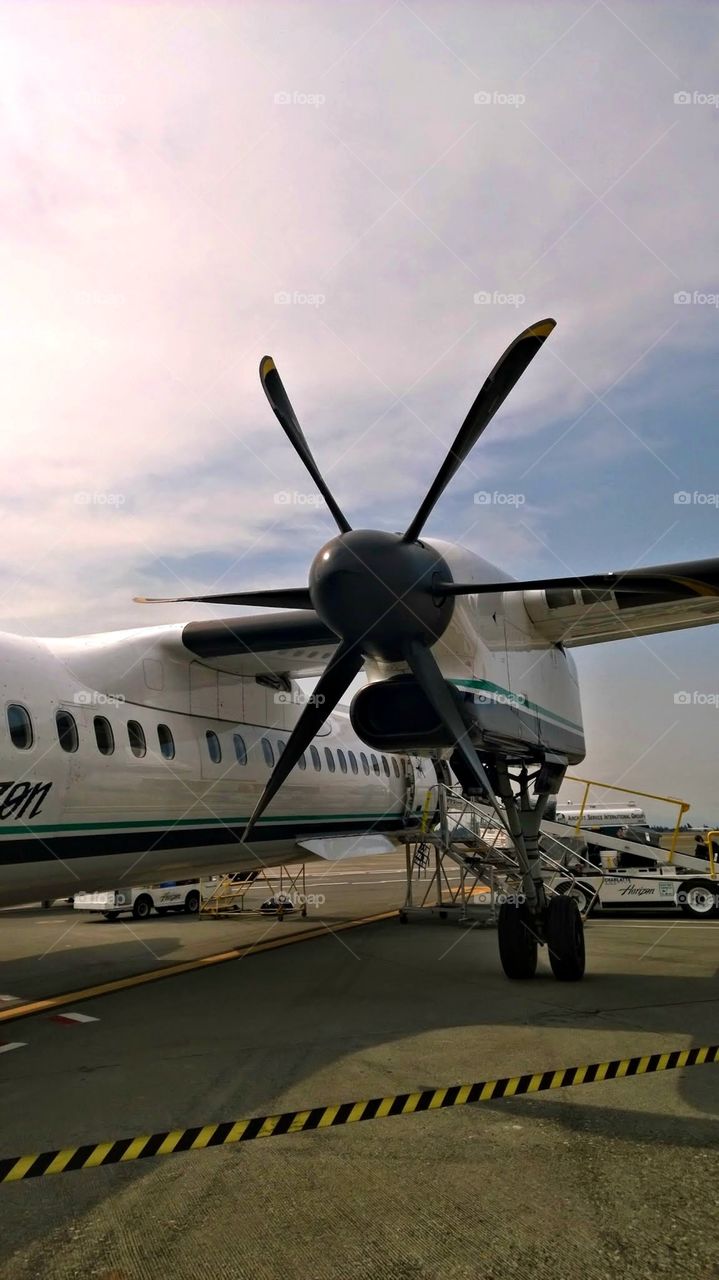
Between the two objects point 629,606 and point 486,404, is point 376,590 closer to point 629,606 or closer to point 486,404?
point 486,404

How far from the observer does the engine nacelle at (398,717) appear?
30.0ft

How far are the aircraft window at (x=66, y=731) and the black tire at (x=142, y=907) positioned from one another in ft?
37.4

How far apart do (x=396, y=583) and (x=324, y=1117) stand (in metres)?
4.57

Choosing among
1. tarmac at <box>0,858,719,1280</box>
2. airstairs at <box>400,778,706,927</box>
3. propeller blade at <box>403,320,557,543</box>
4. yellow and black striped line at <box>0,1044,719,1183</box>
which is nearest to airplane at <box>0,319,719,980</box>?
propeller blade at <box>403,320,557,543</box>

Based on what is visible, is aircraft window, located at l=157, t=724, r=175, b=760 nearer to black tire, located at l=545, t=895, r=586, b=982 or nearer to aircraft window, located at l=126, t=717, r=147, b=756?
aircraft window, located at l=126, t=717, r=147, b=756

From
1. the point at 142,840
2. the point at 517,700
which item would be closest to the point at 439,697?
the point at 517,700

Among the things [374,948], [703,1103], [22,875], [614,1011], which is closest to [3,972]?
[22,875]

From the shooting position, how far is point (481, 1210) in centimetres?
421

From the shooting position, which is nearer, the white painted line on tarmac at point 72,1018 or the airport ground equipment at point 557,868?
the white painted line on tarmac at point 72,1018

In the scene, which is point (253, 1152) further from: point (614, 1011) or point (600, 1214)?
point (614, 1011)

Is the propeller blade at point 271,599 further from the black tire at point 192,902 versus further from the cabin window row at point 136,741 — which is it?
the black tire at point 192,902

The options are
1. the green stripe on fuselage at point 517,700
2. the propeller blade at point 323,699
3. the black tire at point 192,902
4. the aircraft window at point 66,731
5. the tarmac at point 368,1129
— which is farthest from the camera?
the black tire at point 192,902

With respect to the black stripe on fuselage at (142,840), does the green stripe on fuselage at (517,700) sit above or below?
above

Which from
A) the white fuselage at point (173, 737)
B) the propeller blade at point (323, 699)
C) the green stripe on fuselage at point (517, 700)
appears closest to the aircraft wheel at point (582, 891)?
the white fuselage at point (173, 737)
